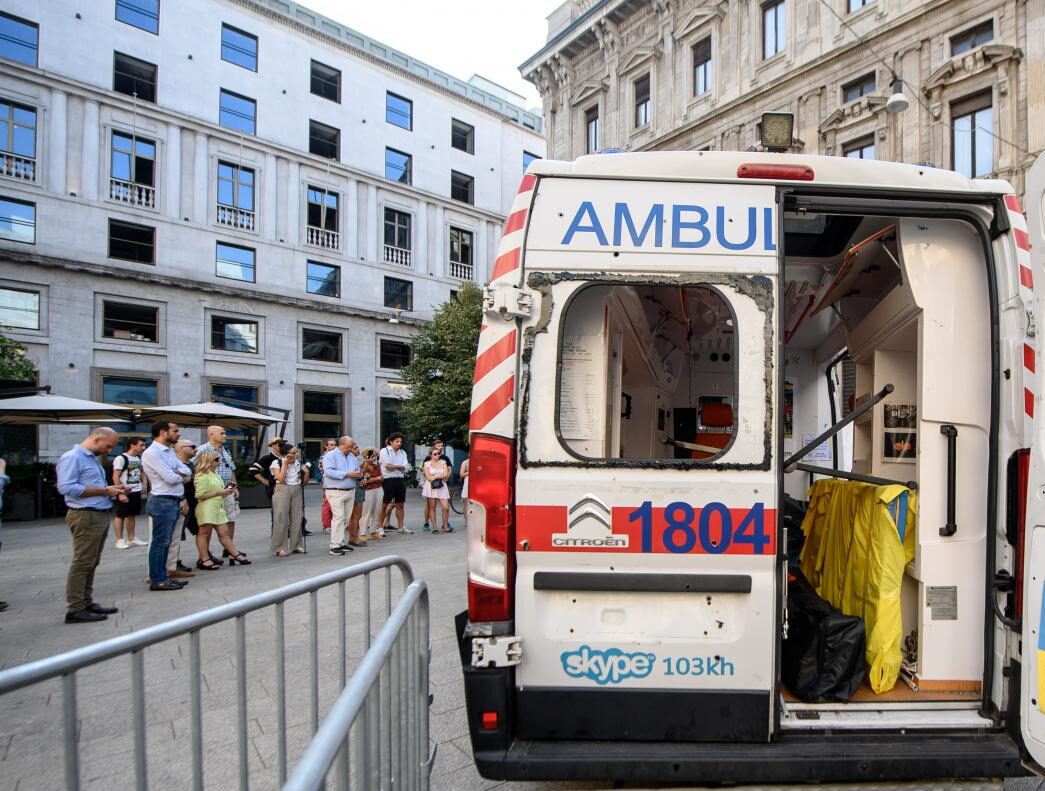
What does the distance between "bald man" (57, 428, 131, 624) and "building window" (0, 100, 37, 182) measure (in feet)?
76.0

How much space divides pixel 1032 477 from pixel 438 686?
3.54 m

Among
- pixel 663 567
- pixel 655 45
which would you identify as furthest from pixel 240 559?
pixel 655 45

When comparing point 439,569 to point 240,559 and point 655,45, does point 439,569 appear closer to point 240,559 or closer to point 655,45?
point 240,559

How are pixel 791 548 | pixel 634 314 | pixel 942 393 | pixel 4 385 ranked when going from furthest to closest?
1. pixel 4 385
2. pixel 791 548
3. pixel 634 314
4. pixel 942 393

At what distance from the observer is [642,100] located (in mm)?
24766

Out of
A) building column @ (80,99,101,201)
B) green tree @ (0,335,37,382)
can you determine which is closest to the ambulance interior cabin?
green tree @ (0,335,37,382)

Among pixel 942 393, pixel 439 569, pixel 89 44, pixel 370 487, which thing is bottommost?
pixel 439 569

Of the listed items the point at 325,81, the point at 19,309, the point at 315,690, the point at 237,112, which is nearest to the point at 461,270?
the point at 325,81

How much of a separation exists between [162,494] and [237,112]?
2599cm

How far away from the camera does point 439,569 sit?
8.13m

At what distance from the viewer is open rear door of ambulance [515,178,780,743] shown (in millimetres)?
2514

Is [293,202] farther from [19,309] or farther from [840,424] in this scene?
[840,424]

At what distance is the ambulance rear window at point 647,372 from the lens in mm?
2764

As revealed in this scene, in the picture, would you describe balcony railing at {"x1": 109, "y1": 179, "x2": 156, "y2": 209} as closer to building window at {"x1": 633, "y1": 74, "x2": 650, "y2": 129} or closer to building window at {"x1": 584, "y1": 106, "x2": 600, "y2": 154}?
building window at {"x1": 584, "y1": 106, "x2": 600, "y2": 154}
